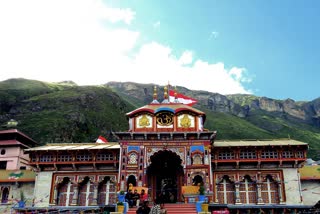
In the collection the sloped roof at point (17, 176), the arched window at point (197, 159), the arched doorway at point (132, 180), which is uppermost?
the arched window at point (197, 159)

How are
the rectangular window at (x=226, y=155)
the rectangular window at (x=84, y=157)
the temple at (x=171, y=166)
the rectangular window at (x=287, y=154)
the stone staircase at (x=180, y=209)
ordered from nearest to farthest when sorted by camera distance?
the stone staircase at (x=180, y=209) < the temple at (x=171, y=166) < the rectangular window at (x=287, y=154) < the rectangular window at (x=226, y=155) < the rectangular window at (x=84, y=157)

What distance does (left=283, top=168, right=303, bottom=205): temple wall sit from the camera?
33.4 m

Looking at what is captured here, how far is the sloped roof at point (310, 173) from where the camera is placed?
35031 millimetres

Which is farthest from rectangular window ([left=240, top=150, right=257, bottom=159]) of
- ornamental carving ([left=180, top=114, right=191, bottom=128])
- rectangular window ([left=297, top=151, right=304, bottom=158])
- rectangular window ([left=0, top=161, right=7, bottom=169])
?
rectangular window ([left=0, top=161, right=7, bottom=169])

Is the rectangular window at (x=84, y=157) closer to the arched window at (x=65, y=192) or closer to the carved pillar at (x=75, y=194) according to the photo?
the arched window at (x=65, y=192)

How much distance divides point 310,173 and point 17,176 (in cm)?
3257

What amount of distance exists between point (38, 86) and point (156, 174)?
114 meters

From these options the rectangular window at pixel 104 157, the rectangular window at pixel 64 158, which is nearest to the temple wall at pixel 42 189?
the rectangular window at pixel 64 158

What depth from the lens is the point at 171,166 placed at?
118 feet

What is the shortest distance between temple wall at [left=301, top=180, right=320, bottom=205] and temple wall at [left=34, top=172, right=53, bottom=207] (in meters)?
26.9

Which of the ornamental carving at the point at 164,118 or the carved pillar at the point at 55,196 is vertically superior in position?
the ornamental carving at the point at 164,118

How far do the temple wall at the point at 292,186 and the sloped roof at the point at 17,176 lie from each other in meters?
27.4

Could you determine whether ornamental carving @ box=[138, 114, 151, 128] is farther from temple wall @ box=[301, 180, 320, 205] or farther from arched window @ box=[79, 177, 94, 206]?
temple wall @ box=[301, 180, 320, 205]

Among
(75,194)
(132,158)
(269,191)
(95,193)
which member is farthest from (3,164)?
(269,191)
